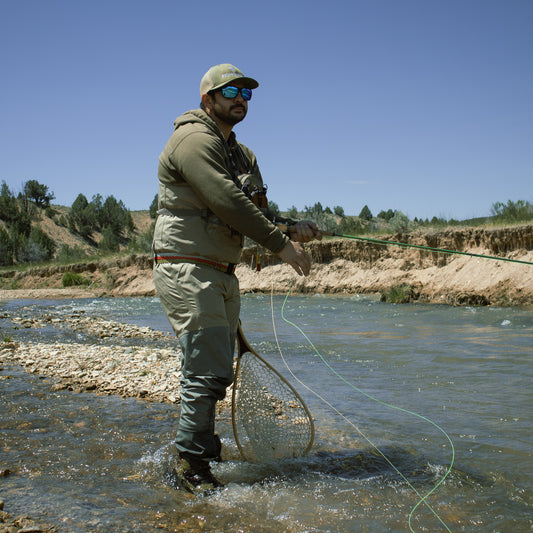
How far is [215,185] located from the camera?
103 inches

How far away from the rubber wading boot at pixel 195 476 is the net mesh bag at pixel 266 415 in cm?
42

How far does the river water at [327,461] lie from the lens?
7.71ft

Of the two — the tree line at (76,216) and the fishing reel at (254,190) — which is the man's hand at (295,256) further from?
the tree line at (76,216)

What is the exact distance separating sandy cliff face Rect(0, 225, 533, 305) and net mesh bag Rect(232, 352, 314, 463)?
750 cm

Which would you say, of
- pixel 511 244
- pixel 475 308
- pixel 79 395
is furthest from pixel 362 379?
pixel 511 244

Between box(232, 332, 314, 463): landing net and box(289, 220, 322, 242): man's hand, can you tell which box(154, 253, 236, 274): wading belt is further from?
box(232, 332, 314, 463): landing net

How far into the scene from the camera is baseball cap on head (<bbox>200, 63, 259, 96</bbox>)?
2.85m

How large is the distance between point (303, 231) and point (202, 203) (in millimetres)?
678

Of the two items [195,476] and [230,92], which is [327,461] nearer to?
[195,476]

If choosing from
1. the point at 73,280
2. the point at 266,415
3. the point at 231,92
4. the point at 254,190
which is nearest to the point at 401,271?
the point at 266,415

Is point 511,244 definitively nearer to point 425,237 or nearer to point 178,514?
point 425,237

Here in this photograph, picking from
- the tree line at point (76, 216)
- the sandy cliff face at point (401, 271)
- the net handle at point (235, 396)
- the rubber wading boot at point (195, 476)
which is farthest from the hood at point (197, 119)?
the tree line at point (76, 216)

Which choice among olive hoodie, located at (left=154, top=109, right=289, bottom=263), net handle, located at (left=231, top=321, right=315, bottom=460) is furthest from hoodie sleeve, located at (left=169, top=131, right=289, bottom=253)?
net handle, located at (left=231, top=321, right=315, bottom=460)

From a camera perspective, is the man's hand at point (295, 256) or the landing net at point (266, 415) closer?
the man's hand at point (295, 256)
